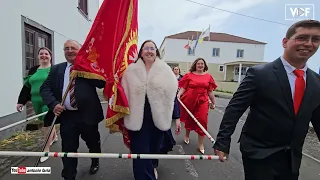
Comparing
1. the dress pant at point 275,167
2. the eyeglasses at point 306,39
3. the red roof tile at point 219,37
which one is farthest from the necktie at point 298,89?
the red roof tile at point 219,37

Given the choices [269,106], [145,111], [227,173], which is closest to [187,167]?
[227,173]

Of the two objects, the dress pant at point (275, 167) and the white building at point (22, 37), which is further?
the white building at point (22, 37)

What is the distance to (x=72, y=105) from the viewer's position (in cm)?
290

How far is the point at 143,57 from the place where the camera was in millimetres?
2875

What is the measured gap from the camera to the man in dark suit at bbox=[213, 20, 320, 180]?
68.5 inches

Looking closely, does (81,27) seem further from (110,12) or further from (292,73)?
(292,73)

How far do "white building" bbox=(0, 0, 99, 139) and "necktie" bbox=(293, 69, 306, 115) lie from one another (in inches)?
216

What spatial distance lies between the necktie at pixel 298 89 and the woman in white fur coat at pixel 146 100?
140cm

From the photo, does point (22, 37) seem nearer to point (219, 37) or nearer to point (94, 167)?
point (94, 167)

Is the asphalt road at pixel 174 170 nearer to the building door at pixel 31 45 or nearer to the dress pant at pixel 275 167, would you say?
the dress pant at pixel 275 167

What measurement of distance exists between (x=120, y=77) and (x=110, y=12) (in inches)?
32.1

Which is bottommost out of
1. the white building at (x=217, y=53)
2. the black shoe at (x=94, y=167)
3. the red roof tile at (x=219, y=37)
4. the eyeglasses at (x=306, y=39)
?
the black shoe at (x=94, y=167)

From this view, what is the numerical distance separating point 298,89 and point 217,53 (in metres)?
41.7

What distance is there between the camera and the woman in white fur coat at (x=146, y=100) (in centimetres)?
271
